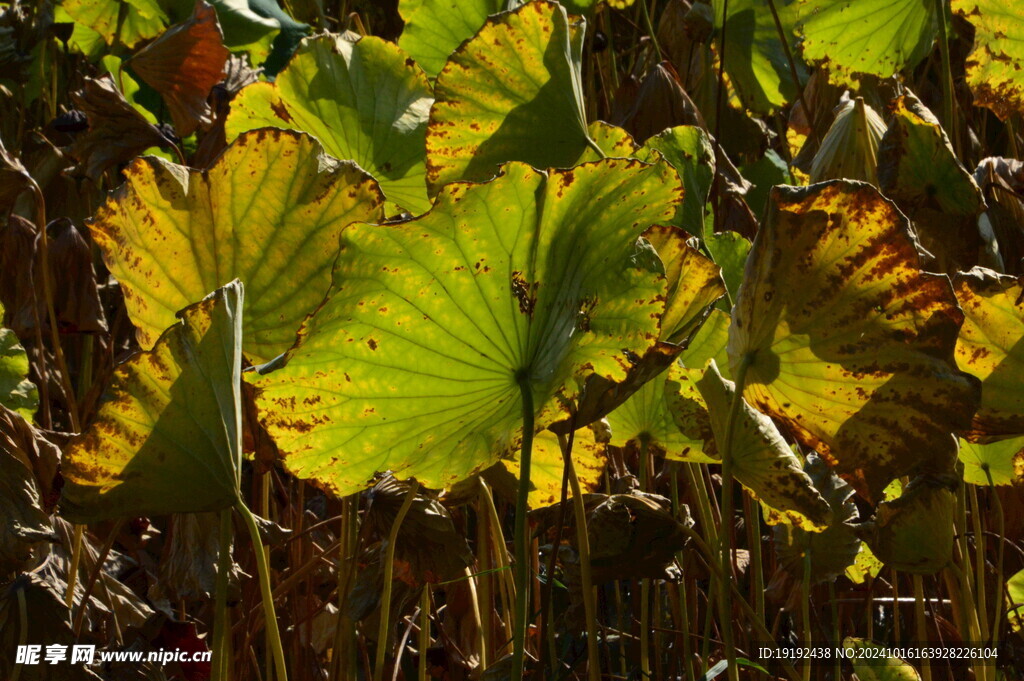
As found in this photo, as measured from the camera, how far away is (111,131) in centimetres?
99

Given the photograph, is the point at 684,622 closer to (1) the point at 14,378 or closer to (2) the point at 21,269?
(1) the point at 14,378

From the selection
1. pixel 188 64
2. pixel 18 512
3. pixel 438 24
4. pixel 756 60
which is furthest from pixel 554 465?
pixel 756 60

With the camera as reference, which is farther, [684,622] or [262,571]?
[684,622]

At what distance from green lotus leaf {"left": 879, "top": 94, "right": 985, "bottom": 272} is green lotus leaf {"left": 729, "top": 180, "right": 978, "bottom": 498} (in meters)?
0.23

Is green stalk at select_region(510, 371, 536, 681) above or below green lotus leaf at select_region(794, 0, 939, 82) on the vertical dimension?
below

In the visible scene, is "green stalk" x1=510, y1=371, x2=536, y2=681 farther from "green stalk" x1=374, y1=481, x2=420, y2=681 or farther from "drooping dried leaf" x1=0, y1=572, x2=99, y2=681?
"drooping dried leaf" x1=0, y1=572, x2=99, y2=681

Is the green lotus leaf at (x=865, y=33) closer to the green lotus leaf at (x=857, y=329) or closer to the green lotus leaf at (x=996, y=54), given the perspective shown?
the green lotus leaf at (x=996, y=54)

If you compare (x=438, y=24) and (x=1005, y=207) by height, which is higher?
(x=438, y=24)

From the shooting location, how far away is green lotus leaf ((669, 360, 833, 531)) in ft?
1.47

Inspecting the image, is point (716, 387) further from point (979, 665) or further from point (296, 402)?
point (979, 665)

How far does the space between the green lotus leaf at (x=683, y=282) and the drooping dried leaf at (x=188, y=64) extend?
69cm

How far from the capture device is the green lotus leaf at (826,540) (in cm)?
64

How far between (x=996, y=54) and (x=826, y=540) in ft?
1.22

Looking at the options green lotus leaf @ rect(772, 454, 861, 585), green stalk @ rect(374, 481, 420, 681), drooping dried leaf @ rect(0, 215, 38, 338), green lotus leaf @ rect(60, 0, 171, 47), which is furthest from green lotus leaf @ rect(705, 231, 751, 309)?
green lotus leaf @ rect(60, 0, 171, 47)
